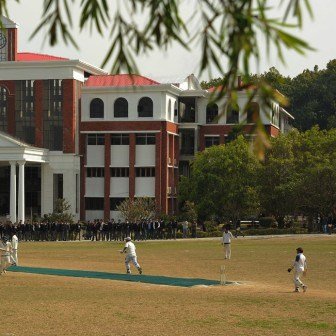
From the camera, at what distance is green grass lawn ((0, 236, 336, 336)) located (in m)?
19.5

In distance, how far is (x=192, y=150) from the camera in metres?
93.5

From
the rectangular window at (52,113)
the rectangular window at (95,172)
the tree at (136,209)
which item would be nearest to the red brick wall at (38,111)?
the rectangular window at (52,113)

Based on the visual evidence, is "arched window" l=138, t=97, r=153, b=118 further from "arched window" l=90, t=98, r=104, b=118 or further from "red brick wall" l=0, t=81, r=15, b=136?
"red brick wall" l=0, t=81, r=15, b=136

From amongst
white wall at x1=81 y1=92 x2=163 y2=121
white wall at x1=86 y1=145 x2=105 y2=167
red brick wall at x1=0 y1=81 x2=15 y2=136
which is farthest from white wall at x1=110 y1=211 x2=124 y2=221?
red brick wall at x1=0 y1=81 x2=15 y2=136

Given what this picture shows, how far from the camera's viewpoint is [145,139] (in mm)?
87812

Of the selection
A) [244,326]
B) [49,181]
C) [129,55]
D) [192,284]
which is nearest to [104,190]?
[49,181]

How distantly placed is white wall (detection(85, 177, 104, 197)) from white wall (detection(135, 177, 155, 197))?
3.02 meters

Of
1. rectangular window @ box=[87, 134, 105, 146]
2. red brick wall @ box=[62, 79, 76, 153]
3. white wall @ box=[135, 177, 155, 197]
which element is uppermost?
red brick wall @ box=[62, 79, 76, 153]

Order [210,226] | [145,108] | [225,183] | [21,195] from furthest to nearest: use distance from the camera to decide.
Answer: [145,108], [21,195], [225,183], [210,226]

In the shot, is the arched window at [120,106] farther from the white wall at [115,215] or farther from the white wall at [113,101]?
the white wall at [115,215]

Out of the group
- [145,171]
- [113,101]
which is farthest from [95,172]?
[113,101]

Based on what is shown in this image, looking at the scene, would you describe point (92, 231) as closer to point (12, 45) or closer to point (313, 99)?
point (12, 45)

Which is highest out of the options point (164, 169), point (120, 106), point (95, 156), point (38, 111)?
point (120, 106)

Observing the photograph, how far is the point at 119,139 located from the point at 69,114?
514 cm
